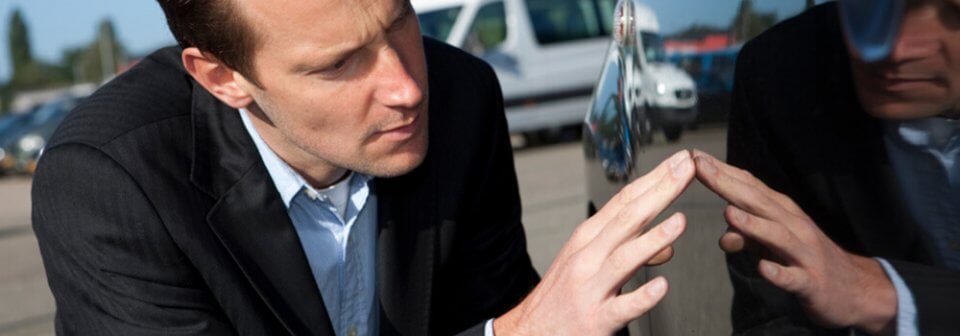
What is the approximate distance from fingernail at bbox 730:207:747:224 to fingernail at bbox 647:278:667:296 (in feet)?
0.38

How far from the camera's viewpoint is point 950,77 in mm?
996

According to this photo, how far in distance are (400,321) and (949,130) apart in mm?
1195

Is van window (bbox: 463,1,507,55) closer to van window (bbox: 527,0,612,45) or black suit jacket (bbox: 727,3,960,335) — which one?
van window (bbox: 527,0,612,45)

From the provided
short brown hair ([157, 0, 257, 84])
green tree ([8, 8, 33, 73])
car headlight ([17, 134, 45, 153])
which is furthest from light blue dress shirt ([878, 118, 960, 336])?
green tree ([8, 8, 33, 73])

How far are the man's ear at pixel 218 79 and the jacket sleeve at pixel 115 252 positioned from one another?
200 mm

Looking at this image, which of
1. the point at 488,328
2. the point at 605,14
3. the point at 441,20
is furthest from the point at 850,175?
the point at 605,14

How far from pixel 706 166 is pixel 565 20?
445 inches

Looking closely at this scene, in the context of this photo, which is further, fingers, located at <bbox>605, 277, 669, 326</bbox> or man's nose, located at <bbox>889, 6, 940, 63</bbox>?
fingers, located at <bbox>605, 277, 669, 326</bbox>

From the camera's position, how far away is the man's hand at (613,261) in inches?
52.4

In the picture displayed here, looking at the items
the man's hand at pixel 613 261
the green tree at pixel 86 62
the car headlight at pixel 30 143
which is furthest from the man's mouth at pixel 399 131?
the green tree at pixel 86 62

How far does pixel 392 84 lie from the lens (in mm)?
1726

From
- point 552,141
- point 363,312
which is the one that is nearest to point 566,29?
point 552,141

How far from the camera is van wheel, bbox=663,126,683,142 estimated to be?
1.67m

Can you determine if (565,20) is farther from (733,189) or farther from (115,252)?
(733,189)
